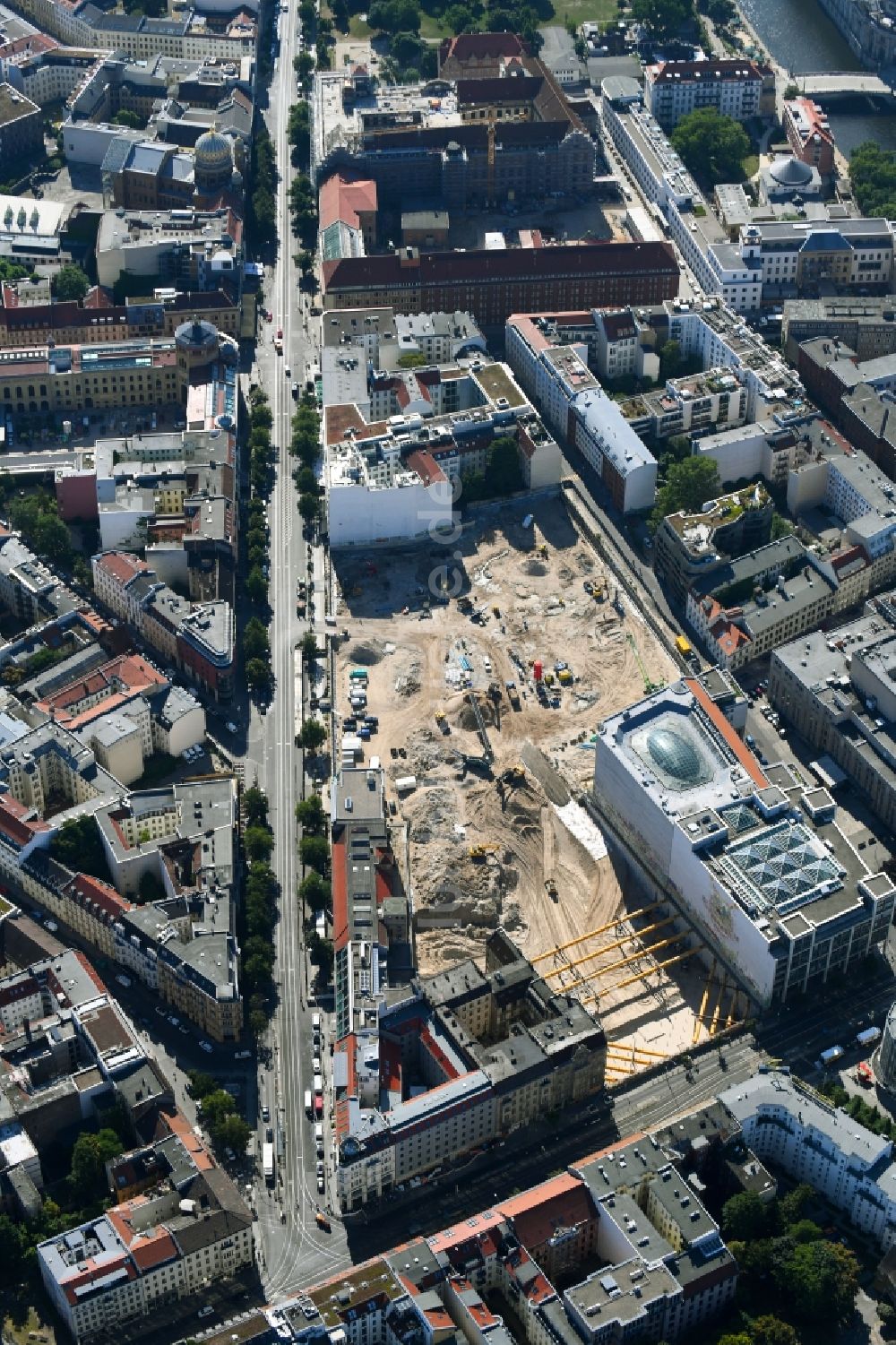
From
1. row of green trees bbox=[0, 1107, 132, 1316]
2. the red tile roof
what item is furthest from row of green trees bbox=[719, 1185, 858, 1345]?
row of green trees bbox=[0, 1107, 132, 1316]

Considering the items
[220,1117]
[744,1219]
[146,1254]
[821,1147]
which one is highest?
[821,1147]

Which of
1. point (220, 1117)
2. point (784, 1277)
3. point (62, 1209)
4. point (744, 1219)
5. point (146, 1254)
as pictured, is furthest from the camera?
point (220, 1117)

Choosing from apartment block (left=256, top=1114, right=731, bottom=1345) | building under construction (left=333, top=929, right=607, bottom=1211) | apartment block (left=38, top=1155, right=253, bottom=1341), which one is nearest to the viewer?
apartment block (left=256, top=1114, right=731, bottom=1345)

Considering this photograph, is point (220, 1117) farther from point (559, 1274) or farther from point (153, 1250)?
point (559, 1274)

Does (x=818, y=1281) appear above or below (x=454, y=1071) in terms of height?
below

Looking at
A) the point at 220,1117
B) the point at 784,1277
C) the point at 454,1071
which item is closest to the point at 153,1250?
the point at 220,1117

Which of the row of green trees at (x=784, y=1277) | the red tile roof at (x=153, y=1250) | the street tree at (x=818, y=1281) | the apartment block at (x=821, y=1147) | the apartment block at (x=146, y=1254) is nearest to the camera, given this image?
the apartment block at (x=146, y=1254)

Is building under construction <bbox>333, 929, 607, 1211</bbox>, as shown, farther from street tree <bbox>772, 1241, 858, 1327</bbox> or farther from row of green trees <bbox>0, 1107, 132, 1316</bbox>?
street tree <bbox>772, 1241, 858, 1327</bbox>

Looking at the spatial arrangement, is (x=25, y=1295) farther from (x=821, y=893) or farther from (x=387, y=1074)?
(x=821, y=893)

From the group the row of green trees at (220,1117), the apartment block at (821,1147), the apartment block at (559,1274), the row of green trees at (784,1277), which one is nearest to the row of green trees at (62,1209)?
the row of green trees at (220,1117)

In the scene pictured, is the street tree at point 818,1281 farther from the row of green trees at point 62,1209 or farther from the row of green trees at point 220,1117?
the row of green trees at point 62,1209

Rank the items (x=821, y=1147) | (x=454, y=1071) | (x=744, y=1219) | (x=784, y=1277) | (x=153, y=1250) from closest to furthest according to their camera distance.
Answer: (x=153, y=1250), (x=784, y=1277), (x=744, y=1219), (x=821, y=1147), (x=454, y=1071)

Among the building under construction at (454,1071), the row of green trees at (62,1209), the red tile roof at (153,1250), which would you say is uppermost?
the building under construction at (454,1071)

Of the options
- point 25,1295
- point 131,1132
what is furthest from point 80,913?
point 25,1295
